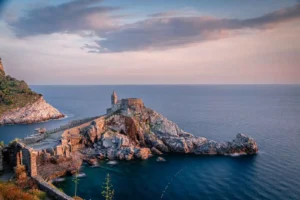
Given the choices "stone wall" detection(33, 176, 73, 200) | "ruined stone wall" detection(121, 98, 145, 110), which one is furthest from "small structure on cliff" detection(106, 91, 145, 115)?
"stone wall" detection(33, 176, 73, 200)

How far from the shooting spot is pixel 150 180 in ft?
111

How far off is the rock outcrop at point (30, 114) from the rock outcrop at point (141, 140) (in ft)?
117

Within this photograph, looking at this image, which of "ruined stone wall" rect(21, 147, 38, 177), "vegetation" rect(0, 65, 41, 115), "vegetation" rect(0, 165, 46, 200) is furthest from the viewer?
"vegetation" rect(0, 65, 41, 115)

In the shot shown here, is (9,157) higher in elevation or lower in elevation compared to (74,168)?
higher

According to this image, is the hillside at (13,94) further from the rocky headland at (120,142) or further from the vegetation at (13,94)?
the rocky headland at (120,142)

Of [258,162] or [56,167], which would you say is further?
[258,162]

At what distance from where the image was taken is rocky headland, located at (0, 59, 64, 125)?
73375 mm

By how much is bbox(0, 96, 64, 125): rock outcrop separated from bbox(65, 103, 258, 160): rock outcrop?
1409 inches

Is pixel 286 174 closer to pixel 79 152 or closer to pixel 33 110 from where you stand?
pixel 79 152

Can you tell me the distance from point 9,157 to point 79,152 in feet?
68.9

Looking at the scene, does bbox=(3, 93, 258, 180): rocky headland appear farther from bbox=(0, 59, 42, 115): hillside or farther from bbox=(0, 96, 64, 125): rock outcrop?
bbox=(0, 59, 42, 115): hillside

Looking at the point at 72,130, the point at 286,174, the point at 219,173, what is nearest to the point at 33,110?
the point at 72,130

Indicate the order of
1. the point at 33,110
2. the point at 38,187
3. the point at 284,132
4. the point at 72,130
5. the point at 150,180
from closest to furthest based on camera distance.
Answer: the point at 38,187 < the point at 150,180 < the point at 72,130 < the point at 284,132 < the point at 33,110

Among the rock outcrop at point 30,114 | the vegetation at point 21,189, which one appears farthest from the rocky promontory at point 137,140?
the rock outcrop at point 30,114
